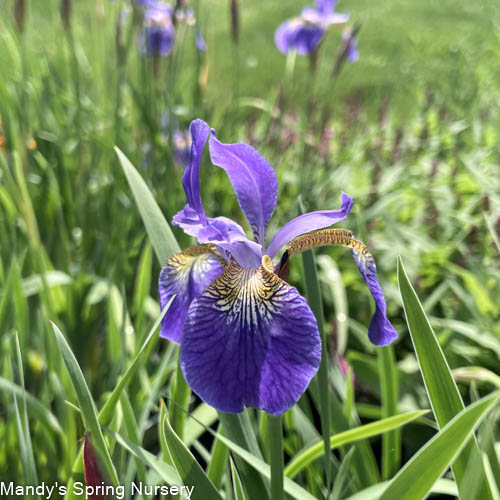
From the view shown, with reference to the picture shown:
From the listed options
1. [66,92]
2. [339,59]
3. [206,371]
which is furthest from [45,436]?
[66,92]

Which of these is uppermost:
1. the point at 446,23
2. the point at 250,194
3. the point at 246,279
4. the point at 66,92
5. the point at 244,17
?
the point at 244,17

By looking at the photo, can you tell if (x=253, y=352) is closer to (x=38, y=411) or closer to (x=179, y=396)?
(x=179, y=396)

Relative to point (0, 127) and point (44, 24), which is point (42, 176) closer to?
point (0, 127)

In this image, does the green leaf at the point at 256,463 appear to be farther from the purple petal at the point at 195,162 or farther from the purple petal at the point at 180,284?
the purple petal at the point at 195,162

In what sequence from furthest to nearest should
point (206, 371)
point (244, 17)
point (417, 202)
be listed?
point (244, 17)
point (417, 202)
point (206, 371)

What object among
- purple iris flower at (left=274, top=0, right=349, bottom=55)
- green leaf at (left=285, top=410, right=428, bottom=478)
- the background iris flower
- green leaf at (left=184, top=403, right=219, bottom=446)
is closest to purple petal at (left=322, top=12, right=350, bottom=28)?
purple iris flower at (left=274, top=0, right=349, bottom=55)

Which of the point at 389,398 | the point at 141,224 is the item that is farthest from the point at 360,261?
the point at 141,224
